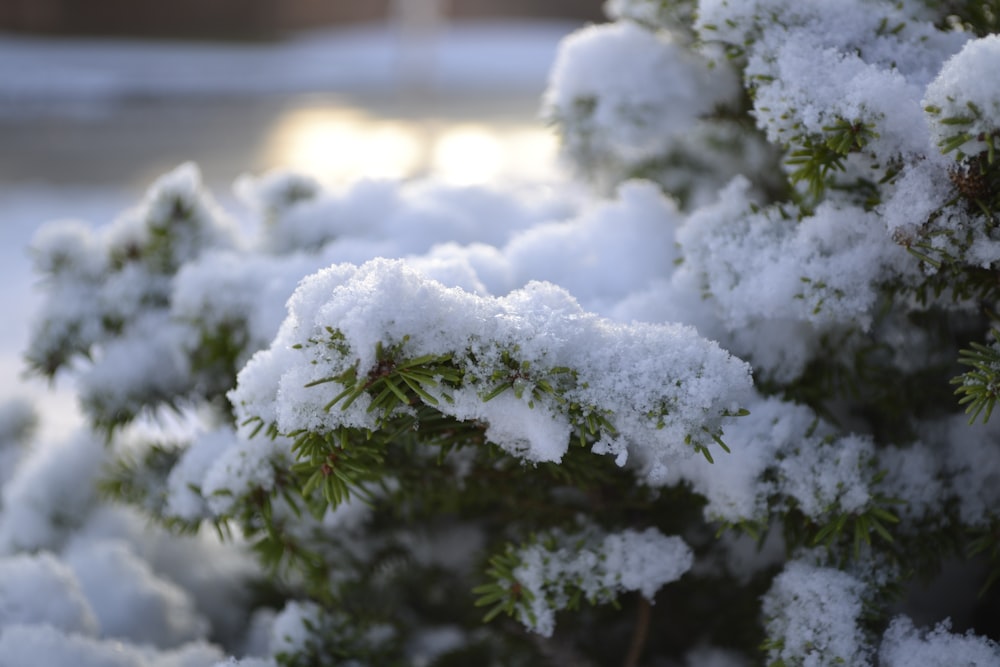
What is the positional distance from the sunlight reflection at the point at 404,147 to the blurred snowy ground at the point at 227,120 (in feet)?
0.07

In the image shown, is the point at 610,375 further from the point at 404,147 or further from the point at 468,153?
the point at 404,147

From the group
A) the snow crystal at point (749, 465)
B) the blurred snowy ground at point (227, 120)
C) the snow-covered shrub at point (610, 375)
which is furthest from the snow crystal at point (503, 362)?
the blurred snowy ground at point (227, 120)

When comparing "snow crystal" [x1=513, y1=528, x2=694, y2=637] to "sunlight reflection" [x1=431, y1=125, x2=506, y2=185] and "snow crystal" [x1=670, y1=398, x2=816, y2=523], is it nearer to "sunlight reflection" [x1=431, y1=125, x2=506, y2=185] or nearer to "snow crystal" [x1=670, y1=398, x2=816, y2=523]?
"snow crystal" [x1=670, y1=398, x2=816, y2=523]

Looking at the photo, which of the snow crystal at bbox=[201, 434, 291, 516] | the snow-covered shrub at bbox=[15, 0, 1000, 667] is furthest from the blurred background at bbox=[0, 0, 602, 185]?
the snow crystal at bbox=[201, 434, 291, 516]

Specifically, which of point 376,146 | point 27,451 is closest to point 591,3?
point 376,146

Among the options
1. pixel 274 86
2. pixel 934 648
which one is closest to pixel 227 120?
pixel 274 86

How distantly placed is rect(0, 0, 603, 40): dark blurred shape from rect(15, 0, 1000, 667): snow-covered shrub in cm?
1516

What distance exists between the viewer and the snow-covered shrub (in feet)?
2.56

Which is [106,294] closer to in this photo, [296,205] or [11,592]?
[296,205]

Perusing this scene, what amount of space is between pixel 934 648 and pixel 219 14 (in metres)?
17.7

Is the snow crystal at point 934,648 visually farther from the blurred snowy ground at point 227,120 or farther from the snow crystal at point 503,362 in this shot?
the blurred snowy ground at point 227,120

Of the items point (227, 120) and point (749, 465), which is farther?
point (227, 120)

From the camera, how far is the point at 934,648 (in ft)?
2.93

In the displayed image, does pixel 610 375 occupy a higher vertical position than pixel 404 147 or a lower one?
higher
